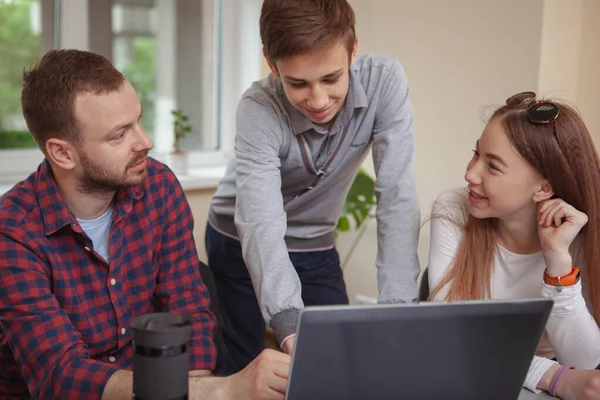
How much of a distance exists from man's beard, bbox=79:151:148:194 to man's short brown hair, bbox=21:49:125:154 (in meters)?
0.06

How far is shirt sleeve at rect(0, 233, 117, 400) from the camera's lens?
1.37 meters

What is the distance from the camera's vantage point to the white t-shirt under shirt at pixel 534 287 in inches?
58.1

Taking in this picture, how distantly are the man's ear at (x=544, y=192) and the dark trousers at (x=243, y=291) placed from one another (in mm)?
683

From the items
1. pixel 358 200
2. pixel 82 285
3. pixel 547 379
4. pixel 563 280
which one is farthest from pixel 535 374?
pixel 358 200

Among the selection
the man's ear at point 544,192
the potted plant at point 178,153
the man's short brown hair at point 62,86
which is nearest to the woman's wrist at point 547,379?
the man's ear at point 544,192

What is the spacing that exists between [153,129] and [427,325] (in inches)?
96.4

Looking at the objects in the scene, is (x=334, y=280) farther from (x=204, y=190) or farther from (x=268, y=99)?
(x=204, y=190)

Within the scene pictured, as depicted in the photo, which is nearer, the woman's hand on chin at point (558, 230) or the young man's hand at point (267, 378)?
the young man's hand at point (267, 378)

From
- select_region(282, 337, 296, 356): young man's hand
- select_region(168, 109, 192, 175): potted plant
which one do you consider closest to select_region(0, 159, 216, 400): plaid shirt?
select_region(282, 337, 296, 356): young man's hand

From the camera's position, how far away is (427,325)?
3.07 feet

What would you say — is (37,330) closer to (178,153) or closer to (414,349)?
(414,349)

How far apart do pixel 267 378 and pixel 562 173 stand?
806 mm

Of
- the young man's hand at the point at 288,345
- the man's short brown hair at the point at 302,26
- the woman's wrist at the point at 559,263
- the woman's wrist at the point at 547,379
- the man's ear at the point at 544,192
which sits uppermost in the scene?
the man's short brown hair at the point at 302,26

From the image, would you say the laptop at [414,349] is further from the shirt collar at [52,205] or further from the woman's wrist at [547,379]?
the shirt collar at [52,205]
